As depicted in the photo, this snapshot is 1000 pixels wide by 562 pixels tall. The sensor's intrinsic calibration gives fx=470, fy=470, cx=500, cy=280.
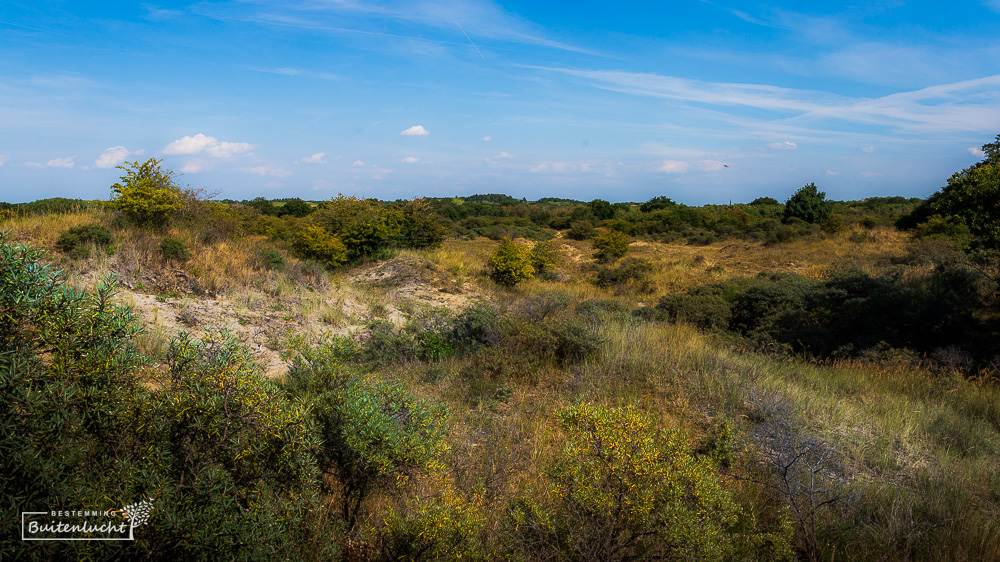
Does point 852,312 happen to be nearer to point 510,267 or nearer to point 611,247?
point 510,267

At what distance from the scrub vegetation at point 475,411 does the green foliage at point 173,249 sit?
30 millimetres

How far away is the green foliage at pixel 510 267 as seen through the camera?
16984 millimetres

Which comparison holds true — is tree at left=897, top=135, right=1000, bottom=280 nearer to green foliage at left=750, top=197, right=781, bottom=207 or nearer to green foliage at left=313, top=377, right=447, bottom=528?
green foliage at left=313, top=377, right=447, bottom=528

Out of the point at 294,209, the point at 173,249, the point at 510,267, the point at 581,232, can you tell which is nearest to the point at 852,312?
the point at 510,267

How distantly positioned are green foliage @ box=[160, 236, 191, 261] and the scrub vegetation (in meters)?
0.03

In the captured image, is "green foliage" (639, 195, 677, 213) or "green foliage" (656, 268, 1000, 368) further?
"green foliage" (639, 195, 677, 213)

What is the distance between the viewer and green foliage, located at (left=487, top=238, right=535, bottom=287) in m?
17.0

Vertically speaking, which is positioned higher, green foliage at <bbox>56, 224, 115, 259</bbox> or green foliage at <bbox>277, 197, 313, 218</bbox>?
green foliage at <bbox>277, 197, 313, 218</bbox>

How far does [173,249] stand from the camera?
10.1m

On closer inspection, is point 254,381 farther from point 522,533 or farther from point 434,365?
point 434,365

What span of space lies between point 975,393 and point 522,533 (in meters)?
6.82

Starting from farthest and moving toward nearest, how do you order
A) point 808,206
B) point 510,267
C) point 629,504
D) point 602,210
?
point 602,210, point 808,206, point 510,267, point 629,504

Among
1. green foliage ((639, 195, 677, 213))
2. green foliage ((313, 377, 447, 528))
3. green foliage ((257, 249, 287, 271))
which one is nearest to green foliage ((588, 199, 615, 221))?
green foliage ((639, 195, 677, 213))

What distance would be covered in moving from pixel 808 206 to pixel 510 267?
1155 inches
